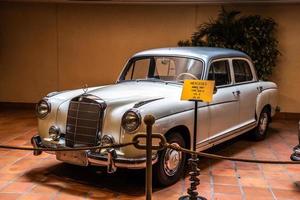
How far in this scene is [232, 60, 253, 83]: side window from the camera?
619 cm

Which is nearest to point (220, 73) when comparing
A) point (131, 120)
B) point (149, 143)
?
point (131, 120)

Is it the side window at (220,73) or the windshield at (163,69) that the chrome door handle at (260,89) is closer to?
the side window at (220,73)

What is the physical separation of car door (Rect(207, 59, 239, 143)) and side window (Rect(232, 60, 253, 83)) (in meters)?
0.27

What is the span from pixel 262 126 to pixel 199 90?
332 cm

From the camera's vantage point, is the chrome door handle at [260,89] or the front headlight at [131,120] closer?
the front headlight at [131,120]

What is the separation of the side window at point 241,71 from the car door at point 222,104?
10.6 inches

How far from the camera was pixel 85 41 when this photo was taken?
30.6 feet

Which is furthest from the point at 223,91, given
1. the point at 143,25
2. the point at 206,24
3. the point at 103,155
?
the point at 143,25

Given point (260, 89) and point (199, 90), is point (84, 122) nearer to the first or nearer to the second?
point (199, 90)

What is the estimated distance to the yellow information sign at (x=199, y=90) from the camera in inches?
158

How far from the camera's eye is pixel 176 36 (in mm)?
9031

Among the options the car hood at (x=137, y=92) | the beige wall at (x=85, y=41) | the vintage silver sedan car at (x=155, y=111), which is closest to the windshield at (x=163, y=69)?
the vintage silver sedan car at (x=155, y=111)

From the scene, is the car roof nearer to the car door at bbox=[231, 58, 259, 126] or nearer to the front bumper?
the car door at bbox=[231, 58, 259, 126]

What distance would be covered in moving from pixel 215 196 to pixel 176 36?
5.30 m
